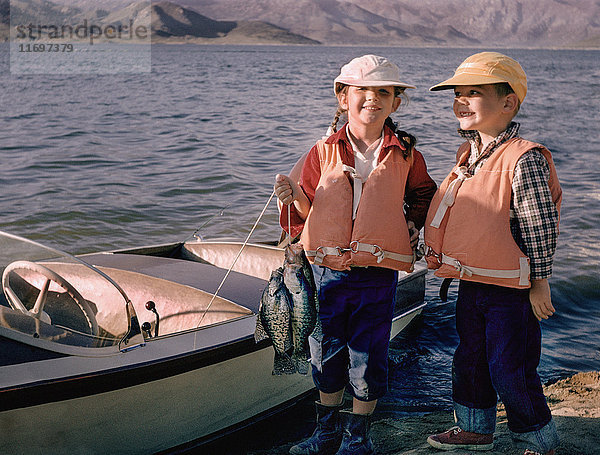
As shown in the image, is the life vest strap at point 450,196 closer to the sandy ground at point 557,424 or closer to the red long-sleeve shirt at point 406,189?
the red long-sleeve shirt at point 406,189

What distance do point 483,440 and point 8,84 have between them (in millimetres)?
40095

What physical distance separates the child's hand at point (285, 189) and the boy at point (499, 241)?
740mm

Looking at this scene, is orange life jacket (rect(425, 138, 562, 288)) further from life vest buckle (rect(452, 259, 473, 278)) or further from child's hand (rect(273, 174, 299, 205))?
child's hand (rect(273, 174, 299, 205))

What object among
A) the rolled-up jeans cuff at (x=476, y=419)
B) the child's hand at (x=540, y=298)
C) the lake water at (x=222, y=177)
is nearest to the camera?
the child's hand at (x=540, y=298)

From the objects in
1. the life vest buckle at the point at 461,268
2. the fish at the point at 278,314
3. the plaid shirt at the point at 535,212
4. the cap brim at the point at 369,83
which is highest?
the cap brim at the point at 369,83

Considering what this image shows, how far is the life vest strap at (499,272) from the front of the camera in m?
3.19

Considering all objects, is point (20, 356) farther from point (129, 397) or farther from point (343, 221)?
point (343, 221)

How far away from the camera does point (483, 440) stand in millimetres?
3646

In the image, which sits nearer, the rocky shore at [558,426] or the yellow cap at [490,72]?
the yellow cap at [490,72]

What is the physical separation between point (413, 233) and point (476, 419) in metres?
1.07

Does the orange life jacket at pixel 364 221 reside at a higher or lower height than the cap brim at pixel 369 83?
lower

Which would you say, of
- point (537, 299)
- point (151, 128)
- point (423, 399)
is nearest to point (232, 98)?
point (151, 128)

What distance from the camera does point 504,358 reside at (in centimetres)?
328

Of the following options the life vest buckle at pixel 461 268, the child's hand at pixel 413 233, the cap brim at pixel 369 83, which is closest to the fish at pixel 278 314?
the child's hand at pixel 413 233
